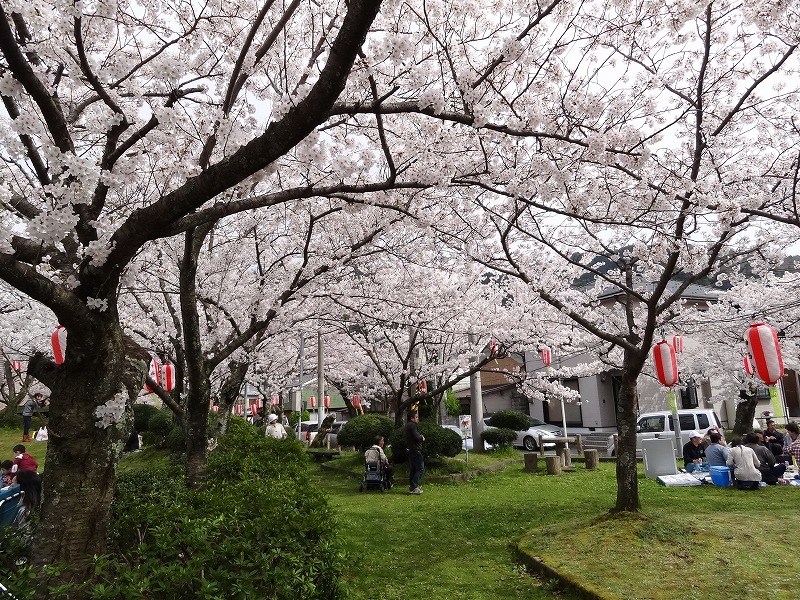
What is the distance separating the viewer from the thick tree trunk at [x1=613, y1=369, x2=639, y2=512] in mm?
6996

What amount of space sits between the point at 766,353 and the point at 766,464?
5.08 metres

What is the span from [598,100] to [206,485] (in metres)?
6.15

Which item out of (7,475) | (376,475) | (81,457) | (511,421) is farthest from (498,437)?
(81,457)

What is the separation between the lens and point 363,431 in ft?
51.6

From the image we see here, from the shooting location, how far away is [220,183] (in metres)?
3.36

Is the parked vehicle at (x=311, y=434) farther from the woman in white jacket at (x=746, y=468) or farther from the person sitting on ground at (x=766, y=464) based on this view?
the person sitting on ground at (x=766, y=464)

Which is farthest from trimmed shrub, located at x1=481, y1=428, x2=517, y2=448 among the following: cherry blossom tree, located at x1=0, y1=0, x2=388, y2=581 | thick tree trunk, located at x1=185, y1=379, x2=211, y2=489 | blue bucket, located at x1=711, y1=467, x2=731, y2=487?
cherry blossom tree, located at x1=0, y1=0, x2=388, y2=581

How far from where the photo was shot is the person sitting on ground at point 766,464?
34.6ft

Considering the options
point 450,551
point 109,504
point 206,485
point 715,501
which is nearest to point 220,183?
point 109,504

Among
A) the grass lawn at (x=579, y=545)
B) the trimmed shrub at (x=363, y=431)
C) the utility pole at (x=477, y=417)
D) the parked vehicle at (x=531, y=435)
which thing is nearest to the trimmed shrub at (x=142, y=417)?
the trimmed shrub at (x=363, y=431)

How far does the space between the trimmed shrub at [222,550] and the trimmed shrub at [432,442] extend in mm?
8908

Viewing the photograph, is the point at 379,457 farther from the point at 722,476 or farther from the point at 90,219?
the point at 90,219

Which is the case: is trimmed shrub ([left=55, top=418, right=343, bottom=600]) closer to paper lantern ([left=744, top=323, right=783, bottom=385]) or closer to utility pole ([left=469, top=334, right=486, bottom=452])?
paper lantern ([left=744, top=323, right=783, bottom=385])

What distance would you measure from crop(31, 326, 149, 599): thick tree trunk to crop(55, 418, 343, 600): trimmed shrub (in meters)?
0.25
